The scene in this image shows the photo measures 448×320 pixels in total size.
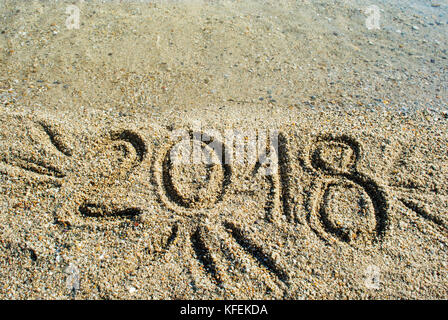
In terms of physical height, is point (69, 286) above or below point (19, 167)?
below

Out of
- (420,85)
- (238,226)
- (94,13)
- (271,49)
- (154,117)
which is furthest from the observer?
(94,13)

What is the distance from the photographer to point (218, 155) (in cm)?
272

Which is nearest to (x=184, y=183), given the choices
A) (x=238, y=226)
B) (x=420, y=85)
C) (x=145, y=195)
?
(x=145, y=195)

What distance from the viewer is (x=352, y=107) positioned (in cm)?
308

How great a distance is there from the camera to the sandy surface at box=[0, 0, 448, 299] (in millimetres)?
2176

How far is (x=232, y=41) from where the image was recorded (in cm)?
364

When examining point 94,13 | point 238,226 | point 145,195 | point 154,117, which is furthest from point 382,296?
point 94,13

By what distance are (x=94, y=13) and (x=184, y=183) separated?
8.06 feet

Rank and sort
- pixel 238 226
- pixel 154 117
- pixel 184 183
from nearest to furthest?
pixel 238 226 < pixel 184 183 < pixel 154 117

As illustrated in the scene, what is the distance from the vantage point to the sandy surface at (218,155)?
7.14 feet
